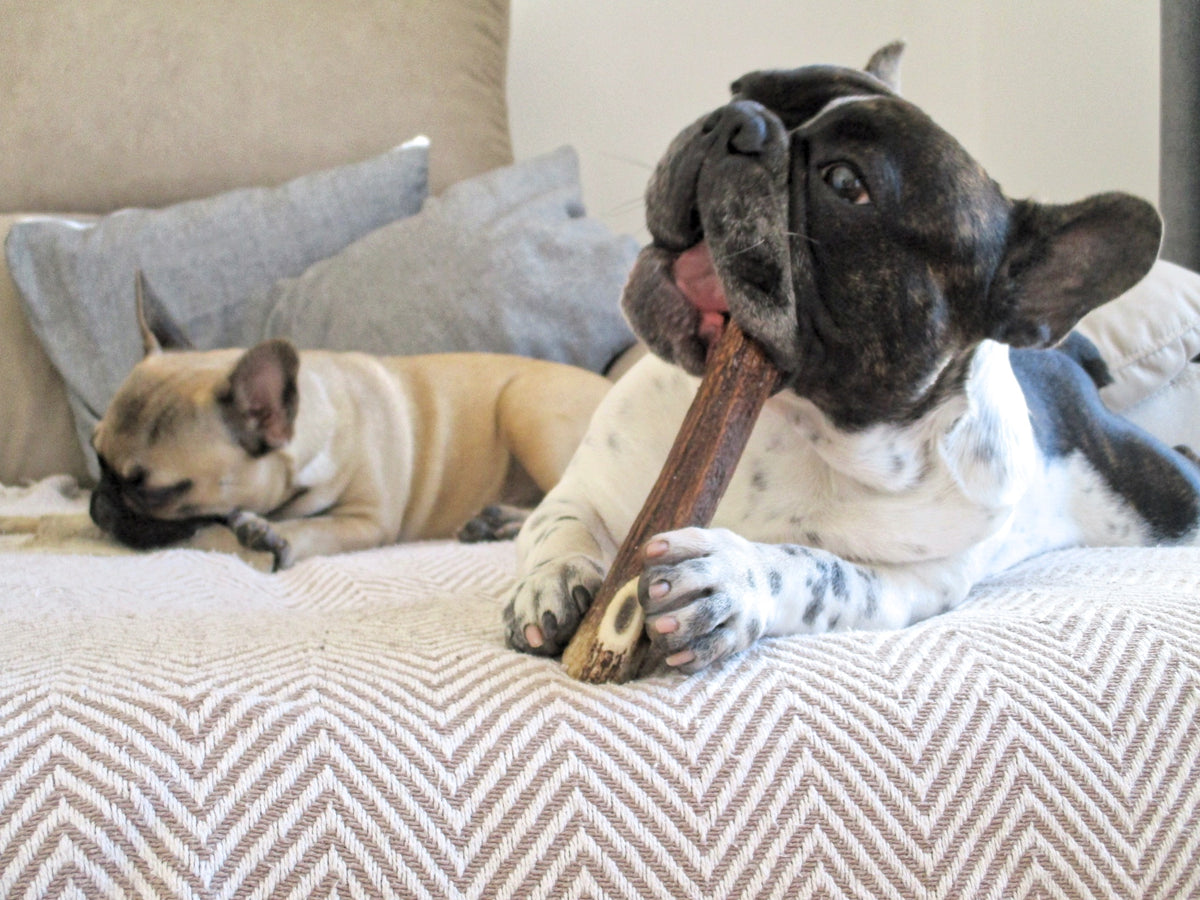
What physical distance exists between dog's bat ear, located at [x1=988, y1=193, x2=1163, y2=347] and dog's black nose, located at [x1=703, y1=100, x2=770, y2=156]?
0.26 m

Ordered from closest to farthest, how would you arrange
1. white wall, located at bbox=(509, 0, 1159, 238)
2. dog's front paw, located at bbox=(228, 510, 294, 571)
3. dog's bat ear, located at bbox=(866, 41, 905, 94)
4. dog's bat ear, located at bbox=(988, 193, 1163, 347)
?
dog's bat ear, located at bbox=(988, 193, 1163, 347) < dog's bat ear, located at bbox=(866, 41, 905, 94) < dog's front paw, located at bbox=(228, 510, 294, 571) < white wall, located at bbox=(509, 0, 1159, 238)

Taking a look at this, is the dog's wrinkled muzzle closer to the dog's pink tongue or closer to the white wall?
the dog's pink tongue

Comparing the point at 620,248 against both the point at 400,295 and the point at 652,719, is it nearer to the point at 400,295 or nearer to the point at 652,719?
the point at 400,295

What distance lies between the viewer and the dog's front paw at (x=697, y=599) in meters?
0.75

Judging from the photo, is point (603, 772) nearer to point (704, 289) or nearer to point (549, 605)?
point (549, 605)

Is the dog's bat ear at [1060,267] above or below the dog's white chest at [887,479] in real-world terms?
above

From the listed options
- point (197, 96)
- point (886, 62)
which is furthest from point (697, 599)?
point (197, 96)

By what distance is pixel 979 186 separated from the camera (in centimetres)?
96

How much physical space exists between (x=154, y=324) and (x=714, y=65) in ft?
6.44

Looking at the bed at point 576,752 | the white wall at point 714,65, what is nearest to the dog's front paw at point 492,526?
the bed at point 576,752

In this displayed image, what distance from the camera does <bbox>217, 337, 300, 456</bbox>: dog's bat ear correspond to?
1776mm

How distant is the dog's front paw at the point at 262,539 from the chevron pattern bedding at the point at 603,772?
87 centimetres

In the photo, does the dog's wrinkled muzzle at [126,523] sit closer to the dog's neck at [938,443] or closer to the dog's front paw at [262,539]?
the dog's front paw at [262,539]

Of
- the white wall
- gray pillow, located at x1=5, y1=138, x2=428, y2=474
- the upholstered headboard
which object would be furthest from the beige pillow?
the white wall
